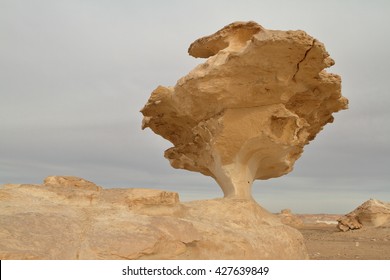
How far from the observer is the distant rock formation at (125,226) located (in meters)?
4.99

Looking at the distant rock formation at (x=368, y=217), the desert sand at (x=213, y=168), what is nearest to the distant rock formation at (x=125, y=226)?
the desert sand at (x=213, y=168)

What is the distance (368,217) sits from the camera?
2553cm

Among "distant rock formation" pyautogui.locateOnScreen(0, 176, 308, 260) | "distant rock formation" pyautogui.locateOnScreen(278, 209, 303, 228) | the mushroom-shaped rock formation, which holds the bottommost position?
"distant rock formation" pyautogui.locateOnScreen(0, 176, 308, 260)

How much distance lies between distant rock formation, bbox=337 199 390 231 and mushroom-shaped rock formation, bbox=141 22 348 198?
16659 millimetres

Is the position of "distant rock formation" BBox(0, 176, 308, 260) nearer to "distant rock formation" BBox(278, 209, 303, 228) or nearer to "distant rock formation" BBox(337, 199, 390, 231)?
"distant rock formation" BBox(337, 199, 390, 231)

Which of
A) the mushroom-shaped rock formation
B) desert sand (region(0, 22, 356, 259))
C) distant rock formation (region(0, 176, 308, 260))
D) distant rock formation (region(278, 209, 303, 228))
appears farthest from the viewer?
distant rock formation (region(278, 209, 303, 228))

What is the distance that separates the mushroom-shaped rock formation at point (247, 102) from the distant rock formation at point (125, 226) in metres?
2.10

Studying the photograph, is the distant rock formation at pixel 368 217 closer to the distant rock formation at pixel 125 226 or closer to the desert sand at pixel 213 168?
the desert sand at pixel 213 168

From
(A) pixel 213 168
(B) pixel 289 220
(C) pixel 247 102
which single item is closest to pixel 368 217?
(B) pixel 289 220

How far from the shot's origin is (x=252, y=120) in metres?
9.21

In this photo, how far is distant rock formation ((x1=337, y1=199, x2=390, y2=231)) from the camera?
2533 cm

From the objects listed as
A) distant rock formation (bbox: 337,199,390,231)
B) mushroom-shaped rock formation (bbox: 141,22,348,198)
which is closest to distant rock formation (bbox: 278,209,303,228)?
distant rock formation (bbox: 337,199,390,231)

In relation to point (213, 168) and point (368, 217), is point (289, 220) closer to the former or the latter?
point (368, 217)
